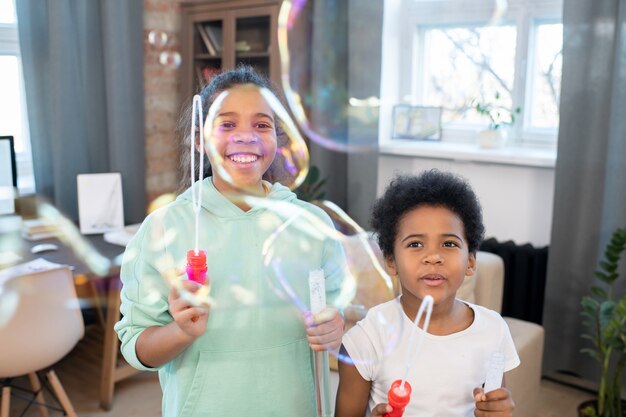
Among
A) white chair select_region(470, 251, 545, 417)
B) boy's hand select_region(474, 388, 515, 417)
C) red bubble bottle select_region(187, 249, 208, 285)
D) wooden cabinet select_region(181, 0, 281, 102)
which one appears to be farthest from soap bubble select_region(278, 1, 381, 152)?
red bubble bottle select_region(187, 249, 208, 285)

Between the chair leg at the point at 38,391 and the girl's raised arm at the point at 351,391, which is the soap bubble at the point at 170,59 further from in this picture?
the girl's raised arm at the point at 351,391

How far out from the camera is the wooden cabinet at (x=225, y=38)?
335 centimetres

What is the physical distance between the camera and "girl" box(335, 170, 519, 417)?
3.31 feet

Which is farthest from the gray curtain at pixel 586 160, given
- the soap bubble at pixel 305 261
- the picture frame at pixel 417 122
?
the soap bubble at pixel 305 261

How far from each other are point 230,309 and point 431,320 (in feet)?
1.14

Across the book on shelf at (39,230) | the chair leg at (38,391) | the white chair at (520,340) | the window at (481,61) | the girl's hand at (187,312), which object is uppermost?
the window at (481,61)

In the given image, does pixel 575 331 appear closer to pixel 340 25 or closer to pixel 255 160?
pixel 340 25

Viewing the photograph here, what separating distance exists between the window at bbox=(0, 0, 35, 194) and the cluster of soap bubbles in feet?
2.32

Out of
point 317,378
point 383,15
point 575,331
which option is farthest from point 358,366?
point 383,15

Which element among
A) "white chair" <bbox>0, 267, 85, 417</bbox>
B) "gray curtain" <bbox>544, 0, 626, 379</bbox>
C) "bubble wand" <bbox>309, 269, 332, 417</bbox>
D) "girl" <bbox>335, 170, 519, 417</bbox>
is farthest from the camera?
"gray curtain" <bbox>544, 0, 626, 379</bbox>

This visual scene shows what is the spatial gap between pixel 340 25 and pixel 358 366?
255 cm

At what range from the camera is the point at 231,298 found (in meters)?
0.99

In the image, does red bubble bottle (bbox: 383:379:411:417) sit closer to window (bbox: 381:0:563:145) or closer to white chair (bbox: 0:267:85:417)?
white chair (bbox: 0:267:85:417)

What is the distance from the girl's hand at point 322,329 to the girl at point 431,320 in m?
0.15
